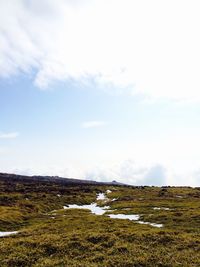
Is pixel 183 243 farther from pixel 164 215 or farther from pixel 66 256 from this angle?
pixel 164 215

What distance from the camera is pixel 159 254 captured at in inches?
1055

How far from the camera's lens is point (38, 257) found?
90.6ft

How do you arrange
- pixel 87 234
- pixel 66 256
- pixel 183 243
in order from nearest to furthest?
pixel 66 256
pixel 183 243
pixel 87 234

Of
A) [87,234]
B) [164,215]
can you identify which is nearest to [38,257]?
[87,234]

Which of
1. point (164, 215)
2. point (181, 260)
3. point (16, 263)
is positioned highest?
point (164, 215)

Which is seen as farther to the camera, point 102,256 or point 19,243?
point 19,243

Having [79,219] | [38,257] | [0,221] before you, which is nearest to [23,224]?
[0,221]

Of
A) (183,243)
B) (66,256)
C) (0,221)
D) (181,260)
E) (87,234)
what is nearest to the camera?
(181,260)

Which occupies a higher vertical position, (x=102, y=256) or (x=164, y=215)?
(x=164, y=215)

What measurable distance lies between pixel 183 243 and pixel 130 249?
5.23 meters

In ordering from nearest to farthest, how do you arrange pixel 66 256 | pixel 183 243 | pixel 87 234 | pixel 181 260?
1. pixel 181 260
2. pixel 66 256
3. pixel 183 243
4. pixel 87 234

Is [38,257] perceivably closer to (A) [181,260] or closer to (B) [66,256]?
(B) [66,256]

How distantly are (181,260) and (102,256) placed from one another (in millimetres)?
6338

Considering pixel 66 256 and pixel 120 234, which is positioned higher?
pixel 120 234
